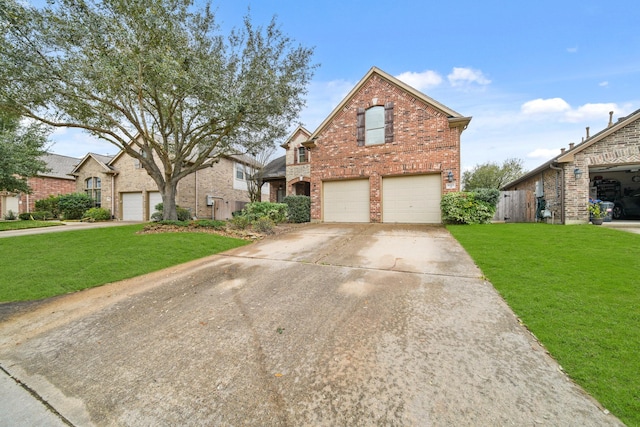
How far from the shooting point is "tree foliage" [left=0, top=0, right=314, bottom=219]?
285 inches

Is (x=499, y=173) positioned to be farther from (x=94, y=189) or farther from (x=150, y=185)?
(x=94, y=189)

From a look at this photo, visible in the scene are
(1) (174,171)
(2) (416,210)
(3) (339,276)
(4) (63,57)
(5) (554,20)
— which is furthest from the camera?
(2) (416,210)

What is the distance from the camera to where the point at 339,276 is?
471 cm

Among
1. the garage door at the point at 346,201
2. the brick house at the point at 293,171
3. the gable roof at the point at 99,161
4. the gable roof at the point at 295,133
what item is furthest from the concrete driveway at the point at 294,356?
the gable roof at the point at 99,161

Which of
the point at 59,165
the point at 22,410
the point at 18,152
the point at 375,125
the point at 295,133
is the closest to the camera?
the point at 22,410

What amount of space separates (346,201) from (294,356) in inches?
447

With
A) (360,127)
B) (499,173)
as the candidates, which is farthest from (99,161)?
(499,173)

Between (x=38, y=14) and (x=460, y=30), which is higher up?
(x=460, y=30)

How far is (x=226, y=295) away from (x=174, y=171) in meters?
8.95

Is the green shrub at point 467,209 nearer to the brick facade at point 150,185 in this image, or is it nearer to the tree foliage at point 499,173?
the brick facade at point 150,185

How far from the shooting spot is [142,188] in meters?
18.7

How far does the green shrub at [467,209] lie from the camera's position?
10477 millimetres

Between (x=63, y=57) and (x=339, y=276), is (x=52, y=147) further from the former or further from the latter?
(x=339, y=276)

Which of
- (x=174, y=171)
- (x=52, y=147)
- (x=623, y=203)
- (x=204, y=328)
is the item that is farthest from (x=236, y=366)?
(x=52, y=147)
